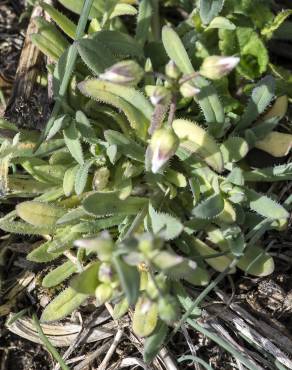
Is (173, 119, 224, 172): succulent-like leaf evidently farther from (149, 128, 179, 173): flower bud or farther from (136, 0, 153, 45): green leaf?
(136, 0, 153, 45): green leaf

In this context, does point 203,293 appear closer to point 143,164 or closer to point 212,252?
point 212,252

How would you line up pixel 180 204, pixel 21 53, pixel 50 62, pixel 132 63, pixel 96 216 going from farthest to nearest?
pixel 21 53
pixel 50 62
pixel 180 204
pixel 96 216
pixel 132 63

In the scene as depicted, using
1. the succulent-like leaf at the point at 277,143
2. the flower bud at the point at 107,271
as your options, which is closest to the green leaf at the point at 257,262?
the succulent-like leaf at the point at 277,143

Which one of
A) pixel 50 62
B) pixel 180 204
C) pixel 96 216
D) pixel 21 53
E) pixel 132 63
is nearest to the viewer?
pixel 132 63

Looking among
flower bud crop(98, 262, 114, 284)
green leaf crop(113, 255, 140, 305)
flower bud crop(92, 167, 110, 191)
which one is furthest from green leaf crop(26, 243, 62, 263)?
green leaf crop(113, 255, 140, 305)

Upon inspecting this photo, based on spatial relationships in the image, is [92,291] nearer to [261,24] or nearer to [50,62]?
[50,62]

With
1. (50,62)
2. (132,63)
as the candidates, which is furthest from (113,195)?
(50,62)

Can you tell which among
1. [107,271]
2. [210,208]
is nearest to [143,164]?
[210,208]
